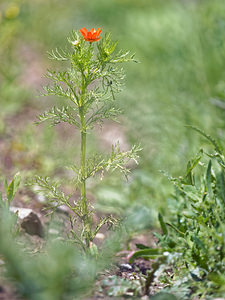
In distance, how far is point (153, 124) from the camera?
3.95 m

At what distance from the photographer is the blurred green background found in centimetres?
324

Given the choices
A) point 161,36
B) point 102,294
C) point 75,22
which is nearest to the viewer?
point 102,294

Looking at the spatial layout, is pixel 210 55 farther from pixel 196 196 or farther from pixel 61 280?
pixel 61 280

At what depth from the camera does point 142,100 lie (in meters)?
4.43

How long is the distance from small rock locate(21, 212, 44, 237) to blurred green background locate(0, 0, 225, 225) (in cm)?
35

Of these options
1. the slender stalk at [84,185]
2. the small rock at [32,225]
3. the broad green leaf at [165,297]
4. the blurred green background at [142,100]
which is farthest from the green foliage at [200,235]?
the small rock at [32,225]

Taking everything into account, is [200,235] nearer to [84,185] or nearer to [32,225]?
[84,185]

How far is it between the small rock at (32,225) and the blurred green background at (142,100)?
351mm

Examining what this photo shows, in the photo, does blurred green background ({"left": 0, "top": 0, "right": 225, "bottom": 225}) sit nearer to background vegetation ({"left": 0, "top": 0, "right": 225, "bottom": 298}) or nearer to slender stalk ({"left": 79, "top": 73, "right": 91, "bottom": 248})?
background vegetation ({"left": 0, "top": 0, "right": 225, "bottom": 298})

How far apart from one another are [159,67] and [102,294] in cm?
368

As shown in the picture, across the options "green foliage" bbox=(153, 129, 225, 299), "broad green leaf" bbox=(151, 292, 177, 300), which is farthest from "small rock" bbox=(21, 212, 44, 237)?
"broad green leaf" bbox=(151, 292, 177, 300)

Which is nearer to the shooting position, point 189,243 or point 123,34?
point 189,243

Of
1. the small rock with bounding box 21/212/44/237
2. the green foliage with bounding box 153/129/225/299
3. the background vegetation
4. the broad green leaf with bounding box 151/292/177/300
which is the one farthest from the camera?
the background vegetation

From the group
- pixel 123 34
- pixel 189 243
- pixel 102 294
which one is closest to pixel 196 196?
pixel 189 243
